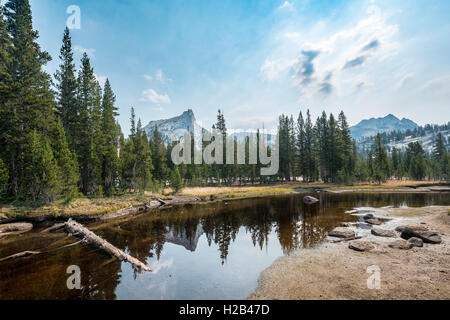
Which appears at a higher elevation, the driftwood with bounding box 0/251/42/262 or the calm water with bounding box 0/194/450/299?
the driftwood with bounding box 0/251/42/262

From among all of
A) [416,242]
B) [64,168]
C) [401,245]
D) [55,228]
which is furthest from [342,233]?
[64,168]

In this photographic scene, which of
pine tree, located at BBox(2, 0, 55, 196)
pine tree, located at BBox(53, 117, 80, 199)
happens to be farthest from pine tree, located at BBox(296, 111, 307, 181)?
pine tree, located at BBox(2, 0, 55, 196)

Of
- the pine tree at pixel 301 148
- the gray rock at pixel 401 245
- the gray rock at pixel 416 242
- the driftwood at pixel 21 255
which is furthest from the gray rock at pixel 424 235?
the pine tree at pixel 301 148

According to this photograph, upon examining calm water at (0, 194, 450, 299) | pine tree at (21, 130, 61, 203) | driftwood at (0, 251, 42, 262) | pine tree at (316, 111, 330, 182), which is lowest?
calm water at (0, 194, 450, 299)

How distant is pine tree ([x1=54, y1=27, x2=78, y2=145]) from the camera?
3453cm

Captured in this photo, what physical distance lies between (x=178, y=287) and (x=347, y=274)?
8.84 m

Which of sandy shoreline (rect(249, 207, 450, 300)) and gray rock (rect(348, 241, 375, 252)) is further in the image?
gray rock (rect(348, 241, 375, 252))

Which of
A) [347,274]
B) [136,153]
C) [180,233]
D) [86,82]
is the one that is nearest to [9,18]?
[86,82]

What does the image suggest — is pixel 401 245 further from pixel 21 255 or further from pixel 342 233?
pixel 21 255

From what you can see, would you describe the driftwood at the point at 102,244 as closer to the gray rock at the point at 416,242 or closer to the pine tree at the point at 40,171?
the pine tree at the point at 40,171

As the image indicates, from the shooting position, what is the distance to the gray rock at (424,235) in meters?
14.0

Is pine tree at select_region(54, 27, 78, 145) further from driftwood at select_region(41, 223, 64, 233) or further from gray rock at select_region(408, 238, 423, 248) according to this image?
gray rock at select_region(408, 238, 423, 248)

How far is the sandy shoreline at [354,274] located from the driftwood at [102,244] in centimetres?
734

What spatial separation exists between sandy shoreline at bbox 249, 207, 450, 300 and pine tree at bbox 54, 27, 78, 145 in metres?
40.2
